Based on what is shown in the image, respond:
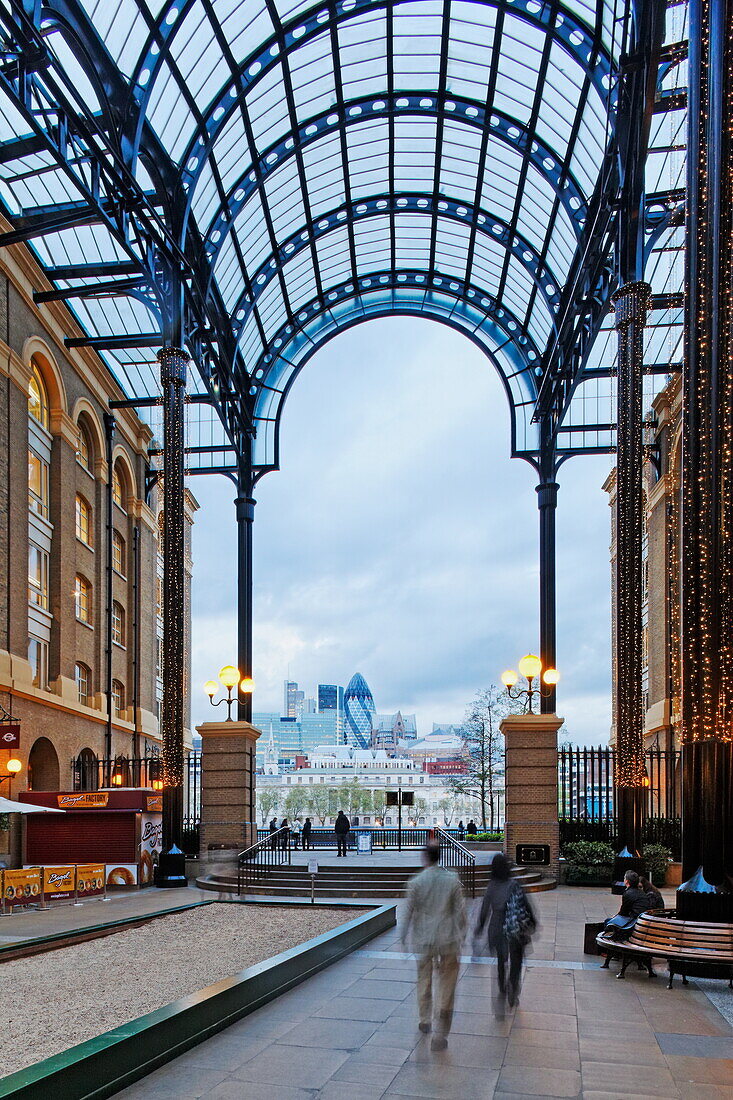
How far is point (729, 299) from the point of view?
37.6 feet

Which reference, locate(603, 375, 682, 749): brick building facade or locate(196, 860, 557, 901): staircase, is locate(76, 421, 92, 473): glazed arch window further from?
locate(603, 375, 682, 749): brick building facade

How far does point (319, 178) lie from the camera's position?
112 ft

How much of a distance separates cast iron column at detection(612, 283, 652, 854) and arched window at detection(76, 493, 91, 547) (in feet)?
62.0

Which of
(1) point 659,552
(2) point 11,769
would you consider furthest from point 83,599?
(1) point 659,552

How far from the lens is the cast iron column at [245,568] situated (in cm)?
3591

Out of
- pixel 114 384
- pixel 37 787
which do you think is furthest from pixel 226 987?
pixel 114 384

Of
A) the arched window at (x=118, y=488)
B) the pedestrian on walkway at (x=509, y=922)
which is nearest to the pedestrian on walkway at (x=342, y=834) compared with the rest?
the arched window at (x=118, y=488)

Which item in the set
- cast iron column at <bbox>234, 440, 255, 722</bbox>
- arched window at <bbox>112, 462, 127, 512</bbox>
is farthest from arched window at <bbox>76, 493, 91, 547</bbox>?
cast iron column at <bbox>234, 440, 255, 722</bbox>

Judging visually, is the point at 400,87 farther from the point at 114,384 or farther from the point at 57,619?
the point at 57,619

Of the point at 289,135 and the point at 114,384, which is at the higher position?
the point at 289,135

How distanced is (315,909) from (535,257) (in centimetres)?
2620

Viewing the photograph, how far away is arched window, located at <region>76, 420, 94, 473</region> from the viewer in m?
32.9

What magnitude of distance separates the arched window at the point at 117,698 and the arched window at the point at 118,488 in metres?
6.99

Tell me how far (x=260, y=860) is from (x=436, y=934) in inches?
668
